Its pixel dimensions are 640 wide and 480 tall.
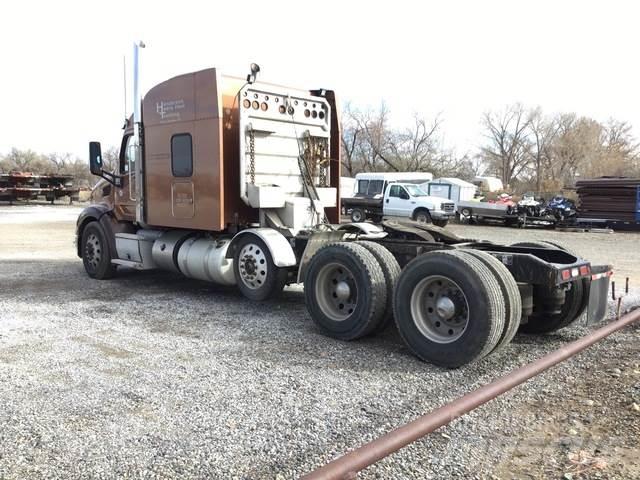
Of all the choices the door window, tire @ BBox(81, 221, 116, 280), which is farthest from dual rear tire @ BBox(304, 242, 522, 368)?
the door window

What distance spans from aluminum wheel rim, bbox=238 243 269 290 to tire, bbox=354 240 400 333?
75.1 inches

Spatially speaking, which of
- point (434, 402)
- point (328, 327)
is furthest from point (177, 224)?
point (434, 402)

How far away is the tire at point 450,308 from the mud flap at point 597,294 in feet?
4.06

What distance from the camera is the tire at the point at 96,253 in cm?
1012

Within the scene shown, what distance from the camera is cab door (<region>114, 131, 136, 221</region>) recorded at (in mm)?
9617

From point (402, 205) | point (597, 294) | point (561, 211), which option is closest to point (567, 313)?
point (597, 294)

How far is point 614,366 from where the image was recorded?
5.17 meters

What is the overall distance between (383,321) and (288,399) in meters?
1.82

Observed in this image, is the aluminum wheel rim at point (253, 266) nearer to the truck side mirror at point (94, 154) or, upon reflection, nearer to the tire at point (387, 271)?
the tire at point (387, 271)

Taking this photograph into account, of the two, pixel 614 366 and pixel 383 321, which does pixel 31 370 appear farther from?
pixel 614 366

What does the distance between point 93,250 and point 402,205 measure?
Result: 18003 mm

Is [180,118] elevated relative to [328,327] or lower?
elevated

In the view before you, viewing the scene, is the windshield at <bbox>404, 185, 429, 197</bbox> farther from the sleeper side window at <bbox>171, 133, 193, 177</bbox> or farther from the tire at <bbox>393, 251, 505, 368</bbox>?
the tire at <bbox>393, 251, 505, 368</bbox>

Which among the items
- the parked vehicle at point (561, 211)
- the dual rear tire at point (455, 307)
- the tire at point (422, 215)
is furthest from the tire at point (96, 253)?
the parked vehicle at point (561, 211)
